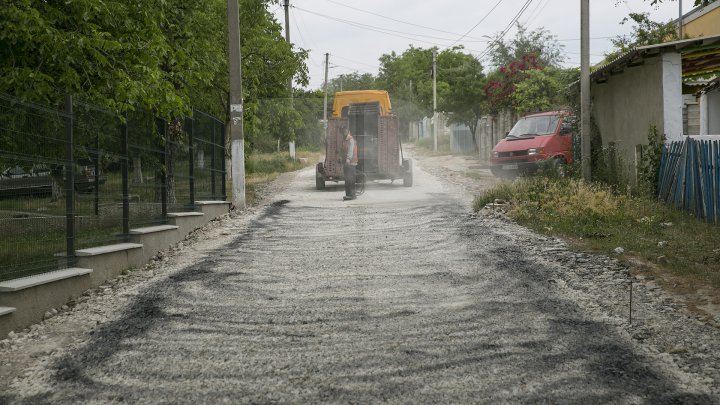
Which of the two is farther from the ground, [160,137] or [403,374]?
[160,137]

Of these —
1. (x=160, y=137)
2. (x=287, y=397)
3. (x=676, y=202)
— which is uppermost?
(x=160, y=137)

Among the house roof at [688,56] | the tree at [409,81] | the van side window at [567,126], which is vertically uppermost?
the tree at [409,81]

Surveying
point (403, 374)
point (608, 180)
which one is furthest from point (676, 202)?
point (403, 374)

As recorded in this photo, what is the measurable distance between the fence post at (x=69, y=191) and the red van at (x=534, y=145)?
14308 mm

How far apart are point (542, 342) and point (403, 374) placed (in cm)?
121

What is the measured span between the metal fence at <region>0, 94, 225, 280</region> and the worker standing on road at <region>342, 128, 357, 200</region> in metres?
6.47

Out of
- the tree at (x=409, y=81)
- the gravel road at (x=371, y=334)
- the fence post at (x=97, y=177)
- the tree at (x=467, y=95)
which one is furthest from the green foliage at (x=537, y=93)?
the tree at (x=409, y=81)

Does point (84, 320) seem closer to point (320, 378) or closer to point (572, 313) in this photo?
point (320, 378)

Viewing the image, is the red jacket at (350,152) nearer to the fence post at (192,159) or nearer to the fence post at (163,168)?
the fence post at (192,159)

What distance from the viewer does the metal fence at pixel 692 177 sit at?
11.2 meters

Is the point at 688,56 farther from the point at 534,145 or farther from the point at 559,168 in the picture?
the point at 534,145

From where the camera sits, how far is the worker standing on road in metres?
18.1

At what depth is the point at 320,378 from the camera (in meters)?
4.76

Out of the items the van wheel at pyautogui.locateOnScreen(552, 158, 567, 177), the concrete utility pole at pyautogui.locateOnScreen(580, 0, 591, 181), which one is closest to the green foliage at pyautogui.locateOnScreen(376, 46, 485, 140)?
the van wheel at pyautogui.locateOnScreen(552, 158, 567, 177)
